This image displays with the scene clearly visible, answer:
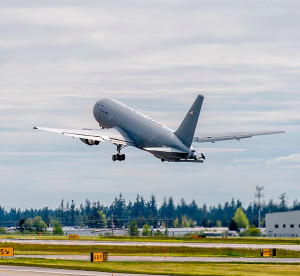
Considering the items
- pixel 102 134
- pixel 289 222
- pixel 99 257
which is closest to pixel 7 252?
pixel 99 257

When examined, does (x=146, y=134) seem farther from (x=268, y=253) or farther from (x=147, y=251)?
(x=268, y=253)

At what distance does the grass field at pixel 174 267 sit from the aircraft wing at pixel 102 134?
29497mm

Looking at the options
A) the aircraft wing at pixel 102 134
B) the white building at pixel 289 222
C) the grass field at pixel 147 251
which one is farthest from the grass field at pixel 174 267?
the white building at pixel 289 222

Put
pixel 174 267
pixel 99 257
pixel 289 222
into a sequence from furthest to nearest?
1. pixel 289 222
2. pixel 99 257
3. pixel 174 267

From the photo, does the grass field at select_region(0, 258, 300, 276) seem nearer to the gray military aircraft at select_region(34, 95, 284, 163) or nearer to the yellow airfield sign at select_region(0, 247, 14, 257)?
the yellow airfield sign at select_region(0, 247, 14, 257)

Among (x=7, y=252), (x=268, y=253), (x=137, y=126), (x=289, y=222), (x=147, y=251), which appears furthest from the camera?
(x=289, y=222)

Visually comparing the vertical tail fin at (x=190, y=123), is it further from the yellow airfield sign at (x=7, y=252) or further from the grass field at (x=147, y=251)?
the yellow airfield sign at (x=7, y=252)

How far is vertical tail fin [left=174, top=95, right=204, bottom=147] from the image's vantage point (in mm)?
104188

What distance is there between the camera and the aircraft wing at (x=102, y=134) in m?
111

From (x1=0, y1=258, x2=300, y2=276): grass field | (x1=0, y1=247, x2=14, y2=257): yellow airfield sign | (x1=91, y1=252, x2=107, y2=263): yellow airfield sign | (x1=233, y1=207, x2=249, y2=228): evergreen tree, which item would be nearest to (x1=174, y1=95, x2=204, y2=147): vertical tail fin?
(x1=0, y1=258, x2=300, y2=276): grass field

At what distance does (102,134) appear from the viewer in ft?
379

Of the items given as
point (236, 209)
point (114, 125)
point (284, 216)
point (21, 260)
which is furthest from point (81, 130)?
point (284, 216)

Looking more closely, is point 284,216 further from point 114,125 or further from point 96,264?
point 96,264

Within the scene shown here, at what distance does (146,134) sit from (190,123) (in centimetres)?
958
